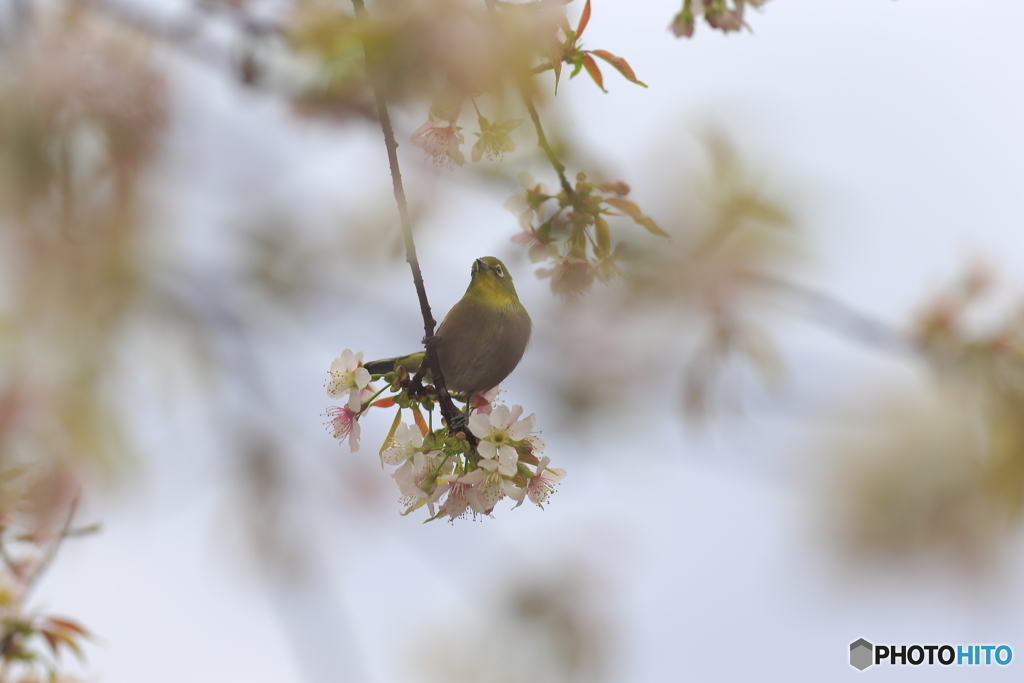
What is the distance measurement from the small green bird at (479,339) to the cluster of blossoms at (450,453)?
0.38 metres

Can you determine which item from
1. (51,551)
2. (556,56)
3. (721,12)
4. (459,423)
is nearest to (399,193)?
(556,56)

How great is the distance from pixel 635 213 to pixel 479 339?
665 mm

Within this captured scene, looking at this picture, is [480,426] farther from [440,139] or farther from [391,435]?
[440,139]

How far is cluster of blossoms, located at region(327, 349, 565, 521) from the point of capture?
161cm

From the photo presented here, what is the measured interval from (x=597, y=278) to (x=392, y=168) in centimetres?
65

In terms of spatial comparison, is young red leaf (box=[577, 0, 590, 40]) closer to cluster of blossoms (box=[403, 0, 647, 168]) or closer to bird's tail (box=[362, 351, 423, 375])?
cluster of blossoms (box=[403, 0, 647, 168])

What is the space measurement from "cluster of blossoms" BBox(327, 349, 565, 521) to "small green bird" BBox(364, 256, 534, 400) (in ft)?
1.24

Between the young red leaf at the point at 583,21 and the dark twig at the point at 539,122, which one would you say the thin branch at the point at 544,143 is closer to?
the dark twig at the point at 539,122

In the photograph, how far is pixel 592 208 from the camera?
5.91 ft

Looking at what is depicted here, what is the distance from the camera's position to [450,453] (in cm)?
166

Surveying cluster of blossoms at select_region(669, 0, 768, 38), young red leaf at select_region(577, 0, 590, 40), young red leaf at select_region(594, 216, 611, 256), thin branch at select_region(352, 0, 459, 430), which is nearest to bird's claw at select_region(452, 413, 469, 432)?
thin branch at select_region(352, 0, 459, 430)

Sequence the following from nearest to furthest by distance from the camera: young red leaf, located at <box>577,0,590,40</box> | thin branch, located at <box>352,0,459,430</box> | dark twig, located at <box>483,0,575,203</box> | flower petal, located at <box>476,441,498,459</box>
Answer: thin branch, located at <box>352,0,459,430</box>
dark twig, located at <box>483,0,575,203</box>
flower petal, located at <box>476,441,498,459</box>
young red leaf, located at <box>577,0,590,40</box>

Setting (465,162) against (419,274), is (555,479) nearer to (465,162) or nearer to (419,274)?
(419,274)

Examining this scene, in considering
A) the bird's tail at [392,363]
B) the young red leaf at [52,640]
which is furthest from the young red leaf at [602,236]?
the young red leaf at [52,640]
